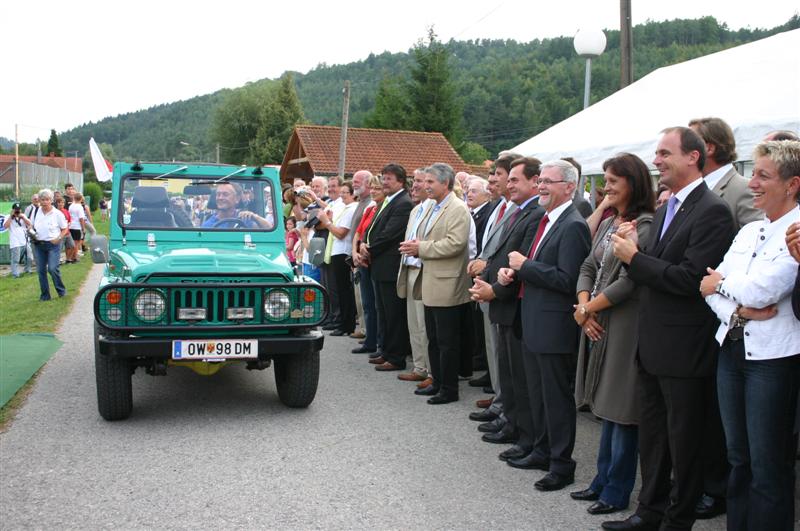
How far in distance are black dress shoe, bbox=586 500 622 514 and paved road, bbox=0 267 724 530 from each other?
68 millimetres

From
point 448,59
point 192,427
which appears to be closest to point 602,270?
point 192,427

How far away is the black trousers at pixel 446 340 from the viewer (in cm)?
723

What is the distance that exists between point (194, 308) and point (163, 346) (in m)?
0.38

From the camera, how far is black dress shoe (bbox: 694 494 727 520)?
183 inches

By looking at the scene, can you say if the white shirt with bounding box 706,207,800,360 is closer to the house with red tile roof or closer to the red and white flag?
the red and white flag

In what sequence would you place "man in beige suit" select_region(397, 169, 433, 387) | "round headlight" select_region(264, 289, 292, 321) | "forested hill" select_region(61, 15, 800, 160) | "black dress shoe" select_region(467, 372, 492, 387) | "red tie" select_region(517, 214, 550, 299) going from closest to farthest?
"red tie" select_region(517, 214, 550, 299) < "round headlight" select_region(264, 289, 292, 321) < "man in beige suit" select_region(397, 169, 433, 387) < "black dress shoe" select_region(467, 372, 492, 387) < "forested hill" select_region(61, 15, 800, 160)

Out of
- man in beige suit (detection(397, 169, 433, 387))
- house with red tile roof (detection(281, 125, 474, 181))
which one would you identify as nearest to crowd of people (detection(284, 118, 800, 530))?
man in beige suit (detection(397, 169, 433, 387))

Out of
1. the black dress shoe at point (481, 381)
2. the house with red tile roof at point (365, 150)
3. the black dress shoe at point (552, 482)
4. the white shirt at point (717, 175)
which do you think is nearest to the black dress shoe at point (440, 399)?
the black dress shoe at point (481, 381)

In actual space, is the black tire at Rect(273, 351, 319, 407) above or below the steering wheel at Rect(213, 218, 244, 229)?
below

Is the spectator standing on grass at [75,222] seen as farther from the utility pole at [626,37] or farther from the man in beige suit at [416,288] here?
the man in beige suit at [416,288]

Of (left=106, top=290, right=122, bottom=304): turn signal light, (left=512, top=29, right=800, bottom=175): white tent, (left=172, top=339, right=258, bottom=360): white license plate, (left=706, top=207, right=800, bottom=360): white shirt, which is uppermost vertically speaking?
(left=512, top=29, right=800, bottom=175): white tent

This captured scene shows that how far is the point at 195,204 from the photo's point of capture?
7641mm

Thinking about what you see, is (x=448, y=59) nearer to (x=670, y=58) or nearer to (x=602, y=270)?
(x=670, y=58)

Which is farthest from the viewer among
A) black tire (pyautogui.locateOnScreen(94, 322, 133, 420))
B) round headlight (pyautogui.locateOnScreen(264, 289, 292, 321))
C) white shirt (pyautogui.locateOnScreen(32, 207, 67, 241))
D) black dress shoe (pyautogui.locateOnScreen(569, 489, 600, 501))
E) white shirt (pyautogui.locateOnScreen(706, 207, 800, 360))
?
white shirt (pyautogui.locateOnScreen(32, 207, 67, 241))
